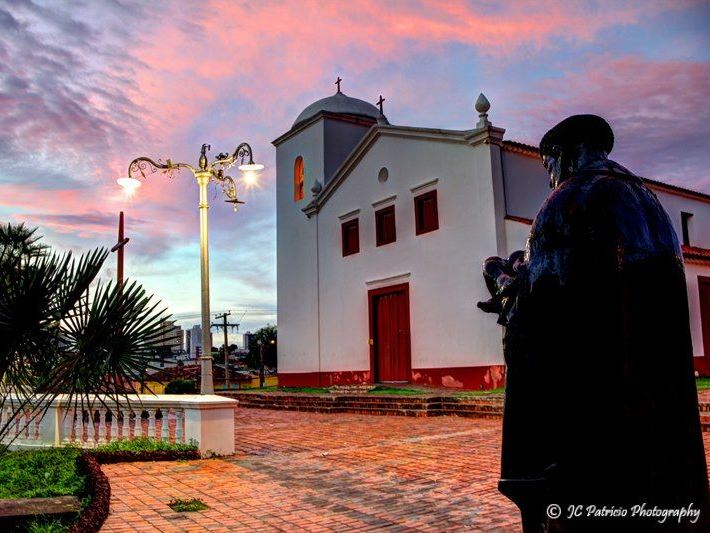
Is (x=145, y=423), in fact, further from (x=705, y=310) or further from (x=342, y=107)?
(x=342, y=107)

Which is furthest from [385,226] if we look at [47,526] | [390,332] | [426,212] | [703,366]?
[47,526]

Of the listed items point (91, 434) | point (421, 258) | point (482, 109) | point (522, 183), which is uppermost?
point (482, 109)

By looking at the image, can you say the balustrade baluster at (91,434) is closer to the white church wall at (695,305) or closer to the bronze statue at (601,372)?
the bronze statue at (601,372)

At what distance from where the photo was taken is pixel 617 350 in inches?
61.5

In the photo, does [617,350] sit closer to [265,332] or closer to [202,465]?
[202,465]

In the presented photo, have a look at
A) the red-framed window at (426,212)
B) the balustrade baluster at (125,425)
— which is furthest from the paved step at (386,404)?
the balustrade baluster at (125,425)

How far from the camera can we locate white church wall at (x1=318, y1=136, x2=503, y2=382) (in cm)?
1819

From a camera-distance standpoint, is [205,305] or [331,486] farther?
[205,305]

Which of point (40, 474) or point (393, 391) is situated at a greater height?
point (393, 391)

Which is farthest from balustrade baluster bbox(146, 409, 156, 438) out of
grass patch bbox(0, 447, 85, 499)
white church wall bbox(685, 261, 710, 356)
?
white church wall bbox(685, 261, 710, 356)

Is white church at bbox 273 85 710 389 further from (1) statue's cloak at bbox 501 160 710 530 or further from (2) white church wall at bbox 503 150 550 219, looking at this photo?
(1) statue's cloak at bbox 501 160 710 530

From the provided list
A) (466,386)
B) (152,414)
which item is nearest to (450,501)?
(152,414)

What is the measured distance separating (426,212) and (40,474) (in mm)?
14523

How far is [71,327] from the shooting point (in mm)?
6348
